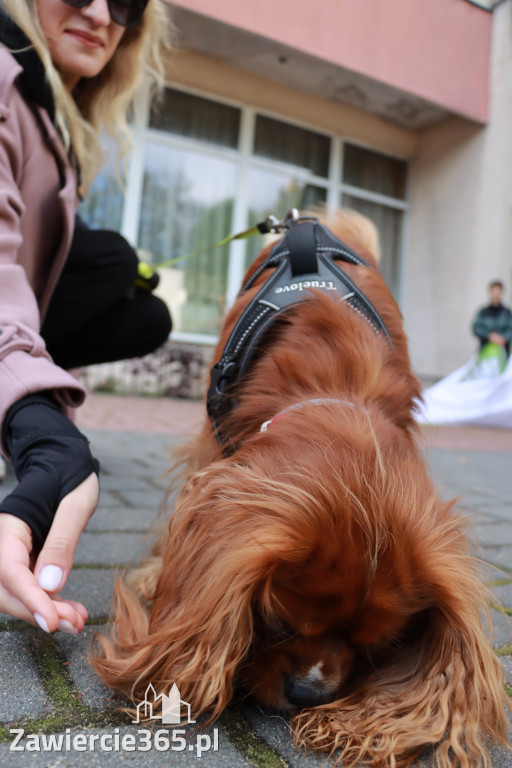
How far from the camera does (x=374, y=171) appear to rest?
417 inches

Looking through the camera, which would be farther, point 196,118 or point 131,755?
point 196,118

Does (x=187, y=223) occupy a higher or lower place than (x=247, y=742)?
higher

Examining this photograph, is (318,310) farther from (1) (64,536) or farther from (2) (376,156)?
(2) (376,156)

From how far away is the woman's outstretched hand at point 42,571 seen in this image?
1068 mm

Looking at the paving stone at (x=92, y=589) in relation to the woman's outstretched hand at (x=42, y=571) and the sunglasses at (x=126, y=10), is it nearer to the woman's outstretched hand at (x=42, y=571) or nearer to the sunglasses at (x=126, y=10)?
the woman's outstretched hand at (x=42, y=571)

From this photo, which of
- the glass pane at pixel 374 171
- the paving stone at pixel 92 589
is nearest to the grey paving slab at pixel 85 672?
the paving stone at pixel 92 589

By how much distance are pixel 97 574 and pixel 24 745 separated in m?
0.83

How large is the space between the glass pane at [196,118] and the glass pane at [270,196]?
0.62 meters

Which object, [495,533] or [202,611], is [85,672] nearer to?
[202,611]

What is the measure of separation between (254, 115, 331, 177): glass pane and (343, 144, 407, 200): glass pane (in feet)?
1.34

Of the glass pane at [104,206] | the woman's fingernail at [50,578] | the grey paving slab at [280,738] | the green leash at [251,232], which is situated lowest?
the grey paving slab at [280,738]

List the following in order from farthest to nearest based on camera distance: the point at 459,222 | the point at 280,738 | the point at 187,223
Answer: the point at 459,222
the point at 187,223
the point at 280,738

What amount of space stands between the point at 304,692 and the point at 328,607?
16cm

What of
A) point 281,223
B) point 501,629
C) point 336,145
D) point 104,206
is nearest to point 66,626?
point 501,629
